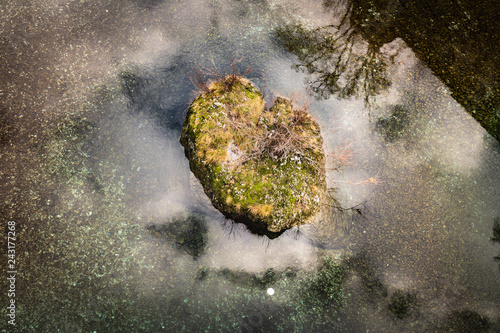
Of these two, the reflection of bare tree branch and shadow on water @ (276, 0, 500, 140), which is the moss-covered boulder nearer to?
the reflection of bare tree branch

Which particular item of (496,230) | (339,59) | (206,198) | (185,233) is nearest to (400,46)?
(339,59)

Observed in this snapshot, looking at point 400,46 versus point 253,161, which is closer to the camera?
point 253,161

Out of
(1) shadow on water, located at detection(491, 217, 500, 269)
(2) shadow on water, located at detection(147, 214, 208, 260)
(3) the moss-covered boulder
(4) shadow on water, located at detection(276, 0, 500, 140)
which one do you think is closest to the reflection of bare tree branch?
(4) shadow on water, located at detection(276, 0, 500, 140)

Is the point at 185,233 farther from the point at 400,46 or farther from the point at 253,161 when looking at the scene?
the point at 400,46

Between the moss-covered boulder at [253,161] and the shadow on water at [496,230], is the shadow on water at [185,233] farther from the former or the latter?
the shadow on water at [496,230]

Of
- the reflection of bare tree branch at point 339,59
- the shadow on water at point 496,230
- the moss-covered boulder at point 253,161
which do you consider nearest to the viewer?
the moss-covered boulder at point 253,161

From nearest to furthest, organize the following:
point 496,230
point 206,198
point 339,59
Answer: point 206,198
point 496,230
point 339,59

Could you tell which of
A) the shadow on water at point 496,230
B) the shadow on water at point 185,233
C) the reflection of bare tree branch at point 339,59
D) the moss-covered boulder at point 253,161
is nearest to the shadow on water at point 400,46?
the reflection of bare tree branch at point 339,59
